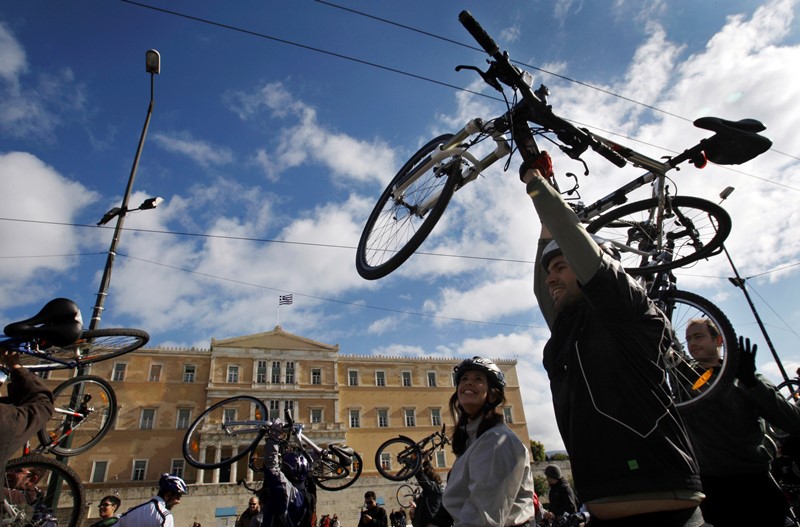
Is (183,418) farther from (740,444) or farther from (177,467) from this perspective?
(740,444)

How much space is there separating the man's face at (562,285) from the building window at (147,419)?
4880 cm

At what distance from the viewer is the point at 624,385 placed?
165 cm

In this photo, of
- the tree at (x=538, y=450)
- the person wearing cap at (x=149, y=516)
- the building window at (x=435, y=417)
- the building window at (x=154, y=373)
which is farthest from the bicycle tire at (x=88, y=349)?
the tree at (x=538, y=450)

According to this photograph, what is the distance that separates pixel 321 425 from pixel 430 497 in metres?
43.1

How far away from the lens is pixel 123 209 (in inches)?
314

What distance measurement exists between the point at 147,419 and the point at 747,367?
49.2 meters

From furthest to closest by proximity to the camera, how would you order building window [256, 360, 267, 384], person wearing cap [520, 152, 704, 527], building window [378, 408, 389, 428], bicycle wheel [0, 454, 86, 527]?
building window [378, 408, 389, 428] < building window [256, 360, 267, 384] < bicycle wheel [0, 454, 86, 527] < person wearing cap [520, 152, 704, 527]

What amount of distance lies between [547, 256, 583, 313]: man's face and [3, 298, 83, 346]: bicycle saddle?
456 cm

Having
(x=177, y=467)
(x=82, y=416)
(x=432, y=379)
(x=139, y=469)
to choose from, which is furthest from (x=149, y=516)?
(x=432, y=379)

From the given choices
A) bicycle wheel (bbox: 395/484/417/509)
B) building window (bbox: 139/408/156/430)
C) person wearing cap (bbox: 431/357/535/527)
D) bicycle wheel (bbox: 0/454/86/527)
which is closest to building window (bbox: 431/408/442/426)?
bicycle wheel (bbox: 395/484/417/509)

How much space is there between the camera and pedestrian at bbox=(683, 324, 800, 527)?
8.86ft

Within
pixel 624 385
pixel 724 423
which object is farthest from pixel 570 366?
pixel 724 423

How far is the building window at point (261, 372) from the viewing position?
47.0m

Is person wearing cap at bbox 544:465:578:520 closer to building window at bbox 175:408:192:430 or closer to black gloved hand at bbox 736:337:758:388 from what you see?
black gloved hand at bbox 736:337:758:388
